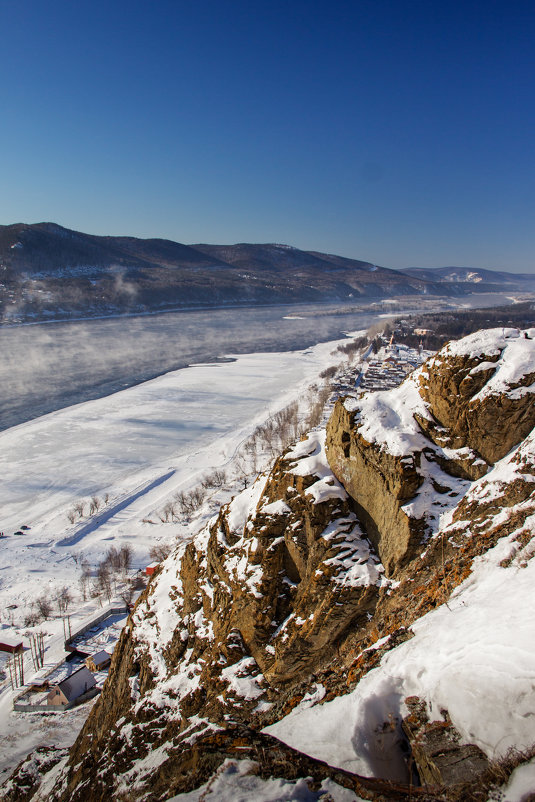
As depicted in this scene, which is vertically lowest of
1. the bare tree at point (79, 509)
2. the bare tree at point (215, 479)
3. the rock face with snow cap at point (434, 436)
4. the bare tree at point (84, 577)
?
the bare tree at point (84, 577)

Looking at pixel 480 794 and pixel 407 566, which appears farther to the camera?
pixel 407 566

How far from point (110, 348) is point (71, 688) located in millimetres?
112153

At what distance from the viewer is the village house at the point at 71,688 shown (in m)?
23.4

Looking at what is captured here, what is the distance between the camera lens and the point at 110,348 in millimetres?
126250

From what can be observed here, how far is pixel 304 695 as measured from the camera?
27.2ft

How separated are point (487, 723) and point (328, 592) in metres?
5.75

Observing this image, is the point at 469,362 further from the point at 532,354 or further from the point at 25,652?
the point at 25,652

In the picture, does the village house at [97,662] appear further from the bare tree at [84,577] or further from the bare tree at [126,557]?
the bare tree at [126,557]

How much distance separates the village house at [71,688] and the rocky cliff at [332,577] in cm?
1051

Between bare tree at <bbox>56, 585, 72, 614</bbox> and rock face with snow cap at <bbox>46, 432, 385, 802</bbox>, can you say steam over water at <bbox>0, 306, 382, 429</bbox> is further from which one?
rock face with snow cap at <bbox>46, 432, 385, 802</bbox>

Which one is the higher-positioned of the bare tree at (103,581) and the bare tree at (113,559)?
the bare tree at (113,559)

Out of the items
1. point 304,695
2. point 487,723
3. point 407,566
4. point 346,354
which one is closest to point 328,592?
point 407,566

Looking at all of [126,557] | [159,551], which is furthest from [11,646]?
[159,551]

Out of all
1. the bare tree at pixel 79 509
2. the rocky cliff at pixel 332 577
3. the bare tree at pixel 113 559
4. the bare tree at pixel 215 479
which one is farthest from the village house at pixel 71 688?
the bare tree at pixel 215 479
